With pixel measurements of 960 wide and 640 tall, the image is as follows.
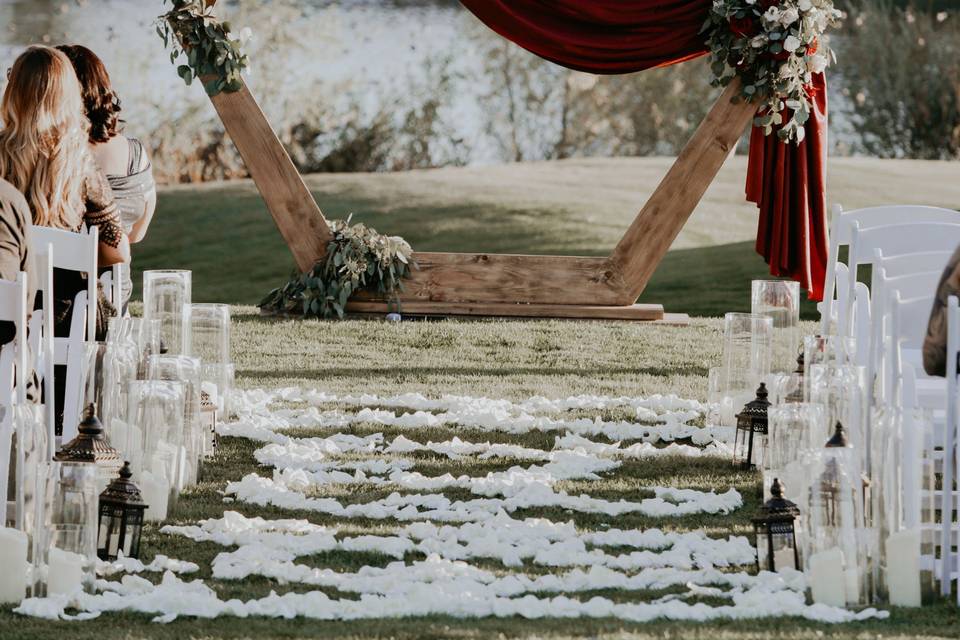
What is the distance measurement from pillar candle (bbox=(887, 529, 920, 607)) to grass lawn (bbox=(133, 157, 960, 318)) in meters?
7.43

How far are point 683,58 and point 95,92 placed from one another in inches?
168

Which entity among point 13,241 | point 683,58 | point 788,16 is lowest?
point 13,241

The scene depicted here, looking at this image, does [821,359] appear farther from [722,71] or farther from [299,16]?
[299,16]

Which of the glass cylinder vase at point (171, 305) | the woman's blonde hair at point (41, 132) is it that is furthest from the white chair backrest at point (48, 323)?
the glass cylinder vase at point (171, 305)

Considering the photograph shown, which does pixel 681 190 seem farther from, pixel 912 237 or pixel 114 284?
pixel 114 284

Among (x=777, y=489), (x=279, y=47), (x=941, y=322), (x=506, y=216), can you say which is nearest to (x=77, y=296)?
(x=777, y=489)

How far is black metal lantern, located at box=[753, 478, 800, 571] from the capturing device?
349cm

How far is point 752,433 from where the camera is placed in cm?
472

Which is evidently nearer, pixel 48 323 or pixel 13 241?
pixel 13 241

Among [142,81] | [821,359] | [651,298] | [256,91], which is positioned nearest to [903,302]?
[821,359]

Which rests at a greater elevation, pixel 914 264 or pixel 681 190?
pixel 681 190

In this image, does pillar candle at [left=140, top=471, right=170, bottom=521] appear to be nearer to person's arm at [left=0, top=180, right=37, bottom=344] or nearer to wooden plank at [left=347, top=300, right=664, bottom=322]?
person's arm at [left=0, top=180, right=37, bottom=344]

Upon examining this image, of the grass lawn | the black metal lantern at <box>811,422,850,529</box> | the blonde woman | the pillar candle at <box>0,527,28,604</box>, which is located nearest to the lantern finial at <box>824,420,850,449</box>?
the black metal lantern at <box>811,422,850,529</box>

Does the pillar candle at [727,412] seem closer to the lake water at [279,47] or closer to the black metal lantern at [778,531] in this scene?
the black metal lantern at [778,531]
